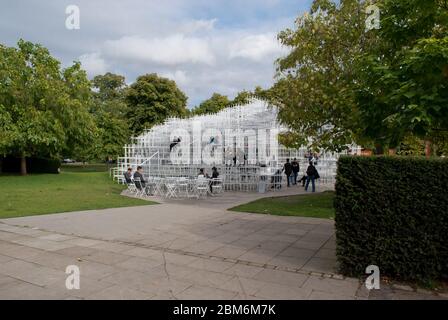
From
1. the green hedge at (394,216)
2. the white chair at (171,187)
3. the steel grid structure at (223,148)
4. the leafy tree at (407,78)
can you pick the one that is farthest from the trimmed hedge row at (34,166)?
the green hedge at (394,216)

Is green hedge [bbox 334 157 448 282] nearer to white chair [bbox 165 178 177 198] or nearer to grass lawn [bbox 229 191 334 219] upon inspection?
grass lawn [bbox 229 191 334 219]

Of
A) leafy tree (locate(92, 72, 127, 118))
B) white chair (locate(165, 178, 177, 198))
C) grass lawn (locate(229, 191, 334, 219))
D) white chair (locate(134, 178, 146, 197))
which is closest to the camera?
grass lawn (locate(229, 191, 334, 219))

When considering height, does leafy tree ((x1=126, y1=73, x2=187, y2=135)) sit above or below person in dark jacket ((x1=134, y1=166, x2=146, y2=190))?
above

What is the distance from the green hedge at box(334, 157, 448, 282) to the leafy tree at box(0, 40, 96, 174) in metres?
26.7

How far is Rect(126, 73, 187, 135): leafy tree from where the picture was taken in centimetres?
4284

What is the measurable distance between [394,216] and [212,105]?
45.0m

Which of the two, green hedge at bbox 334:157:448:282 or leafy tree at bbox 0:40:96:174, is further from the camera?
leafy tree at bbox 0:40:96:174

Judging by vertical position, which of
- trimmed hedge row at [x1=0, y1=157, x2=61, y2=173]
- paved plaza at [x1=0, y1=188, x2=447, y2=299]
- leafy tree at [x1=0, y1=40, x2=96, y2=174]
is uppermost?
leafy tree at [x1=0, y1=40, x2=96, y2=174]

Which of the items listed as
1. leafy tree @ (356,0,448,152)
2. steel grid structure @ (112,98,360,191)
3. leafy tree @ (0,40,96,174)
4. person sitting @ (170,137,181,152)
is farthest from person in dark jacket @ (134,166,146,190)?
leafy tree @ (0,40,96,174)

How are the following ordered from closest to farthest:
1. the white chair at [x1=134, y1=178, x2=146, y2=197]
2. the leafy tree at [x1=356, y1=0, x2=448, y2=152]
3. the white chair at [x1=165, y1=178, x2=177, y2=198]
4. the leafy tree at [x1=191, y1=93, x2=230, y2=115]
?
the leafy tree at [x1=356, y1=0, x2=448, y2=152]
the white chair at [x1=165, y1=178, x2=177, y2=198]
the white chair at [x1=134, y1=178, x2=146, y2=197]
the leafy tree at [x1=191, y1=93, x2=230, y2=115]
